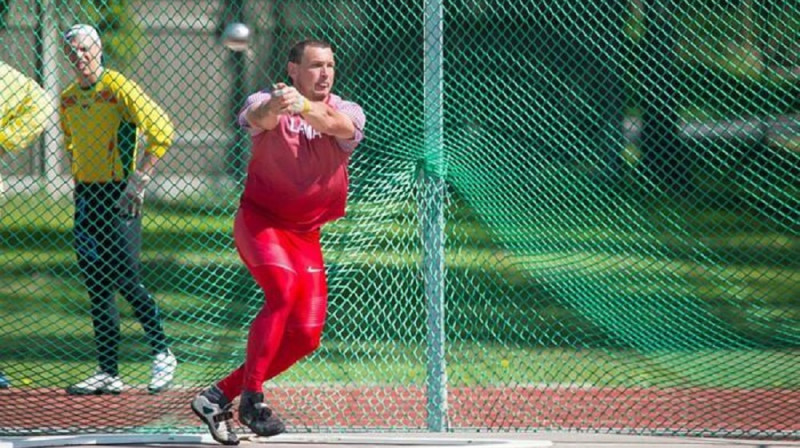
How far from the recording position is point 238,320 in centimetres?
850

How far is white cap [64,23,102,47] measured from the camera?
731 cm

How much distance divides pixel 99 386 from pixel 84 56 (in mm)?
1731

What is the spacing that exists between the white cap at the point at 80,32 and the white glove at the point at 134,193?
0.71 m

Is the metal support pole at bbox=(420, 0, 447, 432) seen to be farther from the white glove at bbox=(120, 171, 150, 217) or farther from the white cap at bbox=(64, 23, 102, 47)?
the white cap at bbox=(64, 23, 102, 47)

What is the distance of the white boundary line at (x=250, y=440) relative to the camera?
6.51 m

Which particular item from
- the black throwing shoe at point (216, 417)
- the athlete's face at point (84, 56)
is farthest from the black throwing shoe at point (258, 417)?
the athlete's face at point (84, 56)

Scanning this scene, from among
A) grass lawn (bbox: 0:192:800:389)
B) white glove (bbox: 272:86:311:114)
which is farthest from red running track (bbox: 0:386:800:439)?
white glove (bbox: 272:86:311:114)

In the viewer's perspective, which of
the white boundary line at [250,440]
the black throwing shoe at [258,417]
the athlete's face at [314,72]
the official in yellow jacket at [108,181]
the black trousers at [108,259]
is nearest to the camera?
the black throwing shoe at [258,417]

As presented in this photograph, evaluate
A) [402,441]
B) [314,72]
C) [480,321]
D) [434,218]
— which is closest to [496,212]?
[434,218]

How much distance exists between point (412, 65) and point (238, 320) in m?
1.86

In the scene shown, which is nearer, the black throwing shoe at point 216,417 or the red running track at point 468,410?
the black throwing shoe at point 216,417

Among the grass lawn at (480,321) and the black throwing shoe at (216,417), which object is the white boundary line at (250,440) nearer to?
the black throwing shoe at (216,417)

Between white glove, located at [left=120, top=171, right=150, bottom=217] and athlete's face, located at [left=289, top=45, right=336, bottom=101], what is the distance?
1563 mm

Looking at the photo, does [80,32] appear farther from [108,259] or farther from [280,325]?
[280,325]
